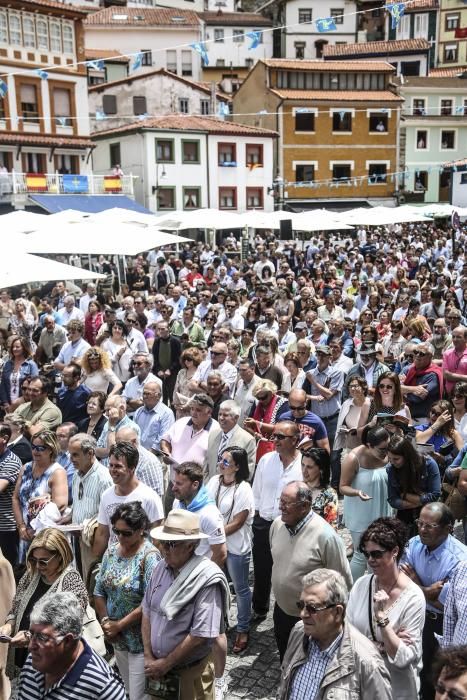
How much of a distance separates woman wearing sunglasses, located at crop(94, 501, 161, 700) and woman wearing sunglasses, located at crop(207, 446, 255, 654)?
978mm

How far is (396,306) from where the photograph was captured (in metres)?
11.5

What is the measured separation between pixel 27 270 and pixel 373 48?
4647 cm

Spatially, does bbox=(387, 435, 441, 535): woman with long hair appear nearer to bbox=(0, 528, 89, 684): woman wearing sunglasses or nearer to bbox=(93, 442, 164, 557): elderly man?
bbox=(93, 442, 164, 557): elderly man

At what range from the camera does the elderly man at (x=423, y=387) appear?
682 cm

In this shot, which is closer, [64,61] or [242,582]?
[242,582]

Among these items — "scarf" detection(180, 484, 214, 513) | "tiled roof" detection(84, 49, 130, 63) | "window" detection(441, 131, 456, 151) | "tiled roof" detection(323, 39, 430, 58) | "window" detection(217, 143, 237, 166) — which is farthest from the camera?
"tiled roof" detection(323, 39, 430, 58)

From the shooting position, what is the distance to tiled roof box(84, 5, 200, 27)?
49438mm

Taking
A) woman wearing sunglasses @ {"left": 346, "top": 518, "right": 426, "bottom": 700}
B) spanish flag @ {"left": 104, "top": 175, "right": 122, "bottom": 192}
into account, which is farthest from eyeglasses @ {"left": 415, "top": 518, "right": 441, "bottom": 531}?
spanish flag @ {"left": 104, "top": 175, "right": 122, "bottom": 192}

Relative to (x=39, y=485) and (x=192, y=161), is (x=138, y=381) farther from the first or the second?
(x=192, y=161)

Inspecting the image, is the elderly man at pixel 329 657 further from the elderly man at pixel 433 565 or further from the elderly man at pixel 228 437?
the elderly man at pixel 228 437

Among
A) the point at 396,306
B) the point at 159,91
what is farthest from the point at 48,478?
the point at 159,91

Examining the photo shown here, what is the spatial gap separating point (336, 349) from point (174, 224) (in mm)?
11799

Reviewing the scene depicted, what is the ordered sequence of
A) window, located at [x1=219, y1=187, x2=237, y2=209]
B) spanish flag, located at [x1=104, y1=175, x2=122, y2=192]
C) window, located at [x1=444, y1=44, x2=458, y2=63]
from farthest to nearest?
window, located at [x1=444, y1=44, x2=458, y2=63] < window, located at [x1=219, y1=187, x2=237, y2=209] < spanish flag, located at [x1=104, y1=175, x2=122, y2=192]

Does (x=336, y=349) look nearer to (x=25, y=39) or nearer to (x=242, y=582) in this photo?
(x=242, y=582)
